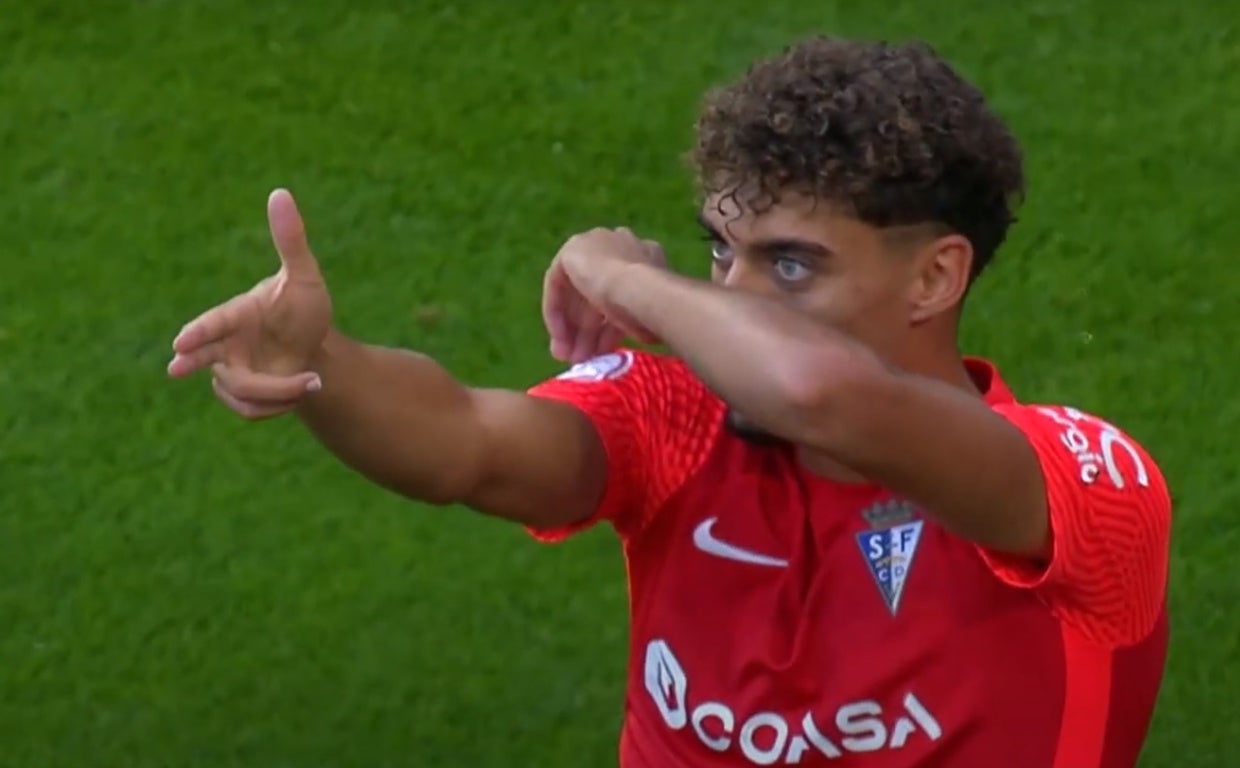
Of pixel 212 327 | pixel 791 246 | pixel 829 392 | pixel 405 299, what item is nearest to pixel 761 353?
pixel 829 392

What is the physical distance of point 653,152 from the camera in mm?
5203

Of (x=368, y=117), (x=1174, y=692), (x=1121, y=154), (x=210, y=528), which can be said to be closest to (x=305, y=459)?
(x=210, y=528)

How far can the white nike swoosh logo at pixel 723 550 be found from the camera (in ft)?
7.39

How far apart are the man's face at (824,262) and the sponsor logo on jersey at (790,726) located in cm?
41

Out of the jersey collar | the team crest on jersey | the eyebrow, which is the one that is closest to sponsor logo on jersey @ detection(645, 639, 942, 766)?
the team crest on jersey

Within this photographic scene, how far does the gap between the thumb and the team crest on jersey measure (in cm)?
69

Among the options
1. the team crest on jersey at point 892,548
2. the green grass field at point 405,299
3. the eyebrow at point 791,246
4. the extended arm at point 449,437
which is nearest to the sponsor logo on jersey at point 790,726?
the team crest on jersey at point 892,548

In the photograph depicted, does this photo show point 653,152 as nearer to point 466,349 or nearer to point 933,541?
point 466,349

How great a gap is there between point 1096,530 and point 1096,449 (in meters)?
0.10

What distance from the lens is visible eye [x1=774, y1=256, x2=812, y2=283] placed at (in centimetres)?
213

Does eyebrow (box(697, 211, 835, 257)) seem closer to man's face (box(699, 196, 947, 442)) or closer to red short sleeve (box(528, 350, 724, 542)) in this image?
man's face (box(699, 196, 947, 442))

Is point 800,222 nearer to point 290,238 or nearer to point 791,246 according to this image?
point 791,246

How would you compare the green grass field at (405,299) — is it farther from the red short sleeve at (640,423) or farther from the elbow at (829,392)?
the elbow at (829,392)

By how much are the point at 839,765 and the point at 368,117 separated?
3444 millimetres
